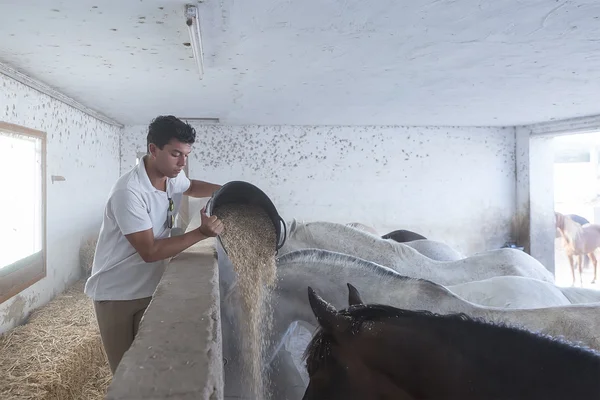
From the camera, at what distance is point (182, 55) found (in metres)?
2.91

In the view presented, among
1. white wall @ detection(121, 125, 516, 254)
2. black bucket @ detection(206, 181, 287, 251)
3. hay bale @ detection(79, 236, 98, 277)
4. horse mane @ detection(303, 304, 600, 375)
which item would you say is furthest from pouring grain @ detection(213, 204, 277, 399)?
white wall @ detection(121, 125, 516, 254)

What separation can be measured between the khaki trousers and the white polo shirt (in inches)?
1.4

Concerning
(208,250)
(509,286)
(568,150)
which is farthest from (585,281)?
(208,250)

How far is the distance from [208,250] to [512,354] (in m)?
1.65

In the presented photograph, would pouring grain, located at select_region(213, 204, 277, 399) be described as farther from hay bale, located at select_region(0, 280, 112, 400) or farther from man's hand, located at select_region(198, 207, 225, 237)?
hay bale, located at select_region(0, 280, 112, 400)

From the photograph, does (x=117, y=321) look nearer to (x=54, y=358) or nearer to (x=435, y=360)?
(x=54, y=358)

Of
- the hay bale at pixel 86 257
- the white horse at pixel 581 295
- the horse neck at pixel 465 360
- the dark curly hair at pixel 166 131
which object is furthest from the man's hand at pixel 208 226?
the hay bale at pixel 86 257

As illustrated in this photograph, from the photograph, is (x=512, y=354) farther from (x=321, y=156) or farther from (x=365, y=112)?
(x=321, y=156)

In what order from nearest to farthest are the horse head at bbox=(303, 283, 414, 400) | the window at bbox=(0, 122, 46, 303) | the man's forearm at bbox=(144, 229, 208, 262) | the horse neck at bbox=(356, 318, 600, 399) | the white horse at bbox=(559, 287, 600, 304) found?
the horse neck at bbox=(356, 318, 600, 399)
the horse head at bbox=(303, 283, 414, 400)
the man's forearm at bbox=(144, 229, 208, 262)
the white horse at bbox=(559, 287, 600, 304)
the window at bbox=(0, 122, 46, 303)

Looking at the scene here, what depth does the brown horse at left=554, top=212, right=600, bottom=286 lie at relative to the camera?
24.5 ft

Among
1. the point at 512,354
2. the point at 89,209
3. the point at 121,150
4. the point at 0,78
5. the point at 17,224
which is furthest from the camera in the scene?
the point at 121,150

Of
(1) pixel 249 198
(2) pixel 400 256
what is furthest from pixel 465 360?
(2) pixel 400 256

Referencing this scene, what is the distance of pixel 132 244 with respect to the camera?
1755 mm

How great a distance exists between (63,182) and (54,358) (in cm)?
226
